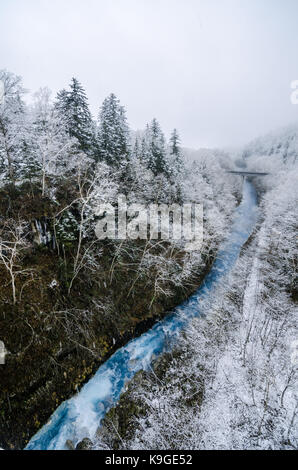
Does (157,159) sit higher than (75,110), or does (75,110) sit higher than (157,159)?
(75,110)

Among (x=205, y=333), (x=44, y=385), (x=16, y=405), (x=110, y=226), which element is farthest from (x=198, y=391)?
(x=110, y=226)

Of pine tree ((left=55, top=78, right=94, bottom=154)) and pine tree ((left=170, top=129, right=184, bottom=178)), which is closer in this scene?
pine tree ((left=55, top=78, right=94, bottom=154))

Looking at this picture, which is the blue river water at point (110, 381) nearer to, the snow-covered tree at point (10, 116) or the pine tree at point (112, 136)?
the snow-covered tree at point (10, 116)

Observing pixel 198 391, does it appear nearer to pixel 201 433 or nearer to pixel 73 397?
pixel 201 433

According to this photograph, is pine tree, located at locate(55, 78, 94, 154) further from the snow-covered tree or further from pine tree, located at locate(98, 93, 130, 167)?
the snow-covered tree

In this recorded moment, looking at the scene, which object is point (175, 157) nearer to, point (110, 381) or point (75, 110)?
point (75, 110)

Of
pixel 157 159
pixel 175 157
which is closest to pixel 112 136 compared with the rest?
pixel 157 159

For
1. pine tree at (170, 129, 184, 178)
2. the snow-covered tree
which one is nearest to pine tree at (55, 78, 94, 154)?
the snow-covered tree
